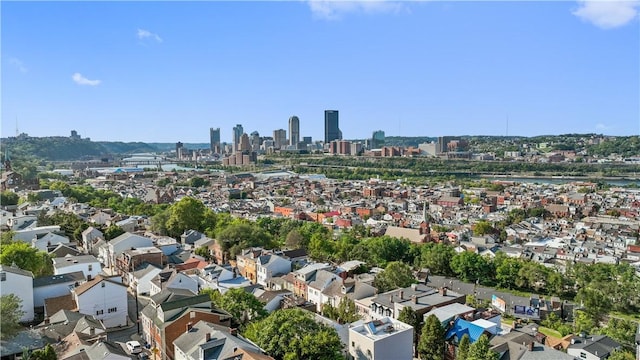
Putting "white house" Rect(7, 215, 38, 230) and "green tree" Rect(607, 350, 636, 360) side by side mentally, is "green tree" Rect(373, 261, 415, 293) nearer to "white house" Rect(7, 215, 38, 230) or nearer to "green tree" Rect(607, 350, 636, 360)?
"green tree" Rect(607, 350, 636, 360)

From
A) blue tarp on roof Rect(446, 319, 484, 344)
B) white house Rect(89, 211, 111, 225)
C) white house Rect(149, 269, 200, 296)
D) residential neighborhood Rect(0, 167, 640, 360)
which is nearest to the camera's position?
residential neighborhood Rect(0, 167, 640, 360)

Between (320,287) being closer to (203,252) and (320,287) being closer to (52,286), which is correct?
(203,252)

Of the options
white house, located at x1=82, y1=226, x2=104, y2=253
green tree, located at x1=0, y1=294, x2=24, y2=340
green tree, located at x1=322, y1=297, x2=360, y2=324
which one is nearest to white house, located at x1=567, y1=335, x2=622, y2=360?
green tree, located at x1=322, y1=297, x2=360, y2=324

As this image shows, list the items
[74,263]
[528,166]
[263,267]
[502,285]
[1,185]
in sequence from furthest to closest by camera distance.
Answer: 1. [528,166]
2. [1,185]
3. [502,285]
4. [263,267]
5. [74,263]

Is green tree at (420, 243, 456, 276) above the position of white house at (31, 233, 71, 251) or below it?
below

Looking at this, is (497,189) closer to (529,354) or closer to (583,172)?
(583,172)

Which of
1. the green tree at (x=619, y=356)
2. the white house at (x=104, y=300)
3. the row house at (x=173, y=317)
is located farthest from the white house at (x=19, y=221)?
the green tree at (x=619, y=356)

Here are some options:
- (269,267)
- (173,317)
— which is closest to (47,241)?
(269,267)

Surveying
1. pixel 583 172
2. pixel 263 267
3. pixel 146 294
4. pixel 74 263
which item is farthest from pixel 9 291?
pixel 583 172
